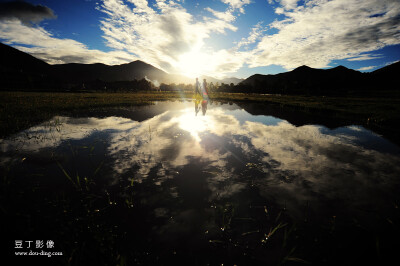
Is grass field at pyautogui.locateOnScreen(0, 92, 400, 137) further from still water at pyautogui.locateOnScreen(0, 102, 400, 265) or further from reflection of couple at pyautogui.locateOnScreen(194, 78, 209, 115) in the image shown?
reflection of couple at pyautogui.locateOnScreen(194, 78, 209, 115)

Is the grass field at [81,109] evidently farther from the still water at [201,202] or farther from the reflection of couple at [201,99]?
the reflection of couple at [201,99]

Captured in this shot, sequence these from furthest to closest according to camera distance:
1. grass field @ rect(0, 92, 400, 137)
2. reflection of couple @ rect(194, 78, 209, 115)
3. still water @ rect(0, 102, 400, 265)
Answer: reflection of couple @ rect(194, 78, 209, 115), grass field @ rect(0, 92, 400, 137), still water @ rect(0, 102, 400, 265)

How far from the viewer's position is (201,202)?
494cm

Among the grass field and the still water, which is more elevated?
the grass field

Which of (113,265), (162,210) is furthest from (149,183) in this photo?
(113,265)

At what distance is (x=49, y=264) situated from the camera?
3199 mm

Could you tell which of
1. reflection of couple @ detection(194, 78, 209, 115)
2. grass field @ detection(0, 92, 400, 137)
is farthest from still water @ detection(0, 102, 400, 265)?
reflection of couple @ detection(194, 78, 209, 115)

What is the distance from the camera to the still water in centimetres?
352

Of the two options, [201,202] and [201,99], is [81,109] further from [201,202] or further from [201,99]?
[201,99]

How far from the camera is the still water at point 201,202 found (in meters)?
3.52

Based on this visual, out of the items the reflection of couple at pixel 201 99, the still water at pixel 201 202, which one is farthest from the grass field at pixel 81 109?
the reflection of couple at pixel 201 99

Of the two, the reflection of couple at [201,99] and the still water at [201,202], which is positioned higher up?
the reflection of couple at [201,99]

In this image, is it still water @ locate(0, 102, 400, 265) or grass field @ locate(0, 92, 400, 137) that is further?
grass field @ locate(0, 92, 400, 137)

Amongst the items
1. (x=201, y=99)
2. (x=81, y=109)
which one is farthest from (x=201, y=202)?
(x=201, y=99)
